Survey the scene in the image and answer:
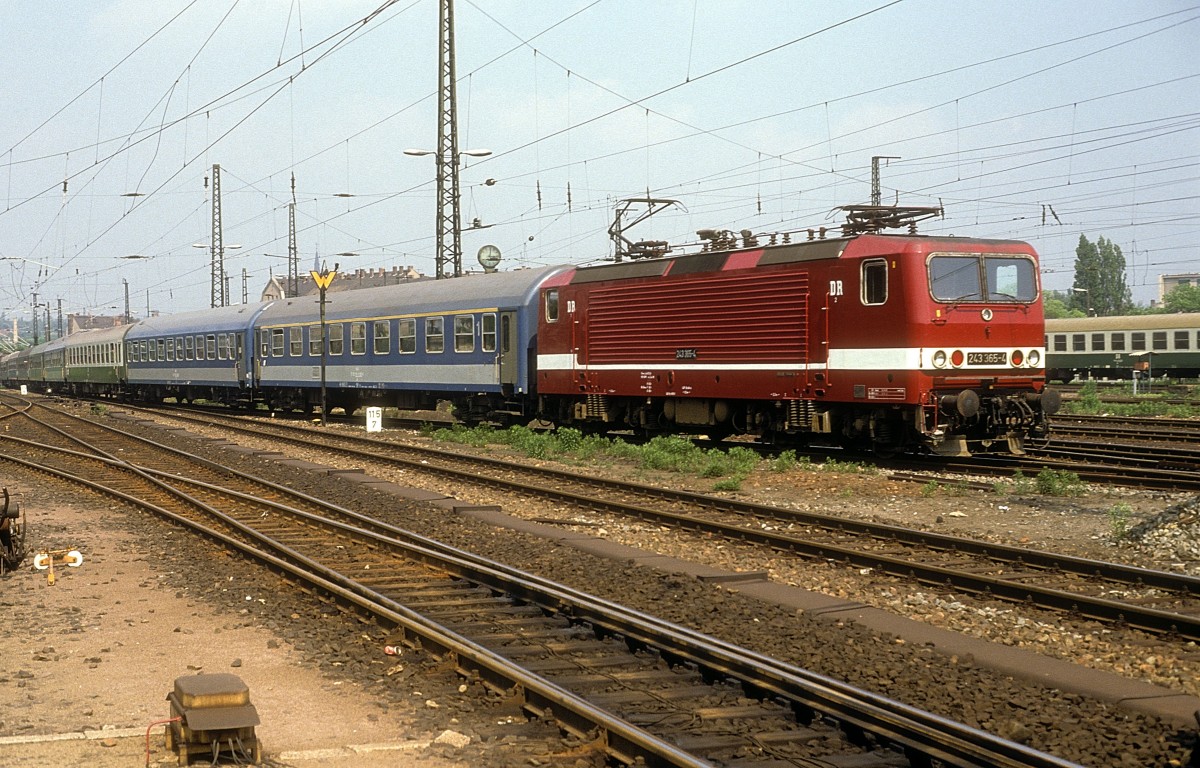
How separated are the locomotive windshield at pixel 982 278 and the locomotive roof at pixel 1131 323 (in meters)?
31.3

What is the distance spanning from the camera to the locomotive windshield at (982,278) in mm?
17156

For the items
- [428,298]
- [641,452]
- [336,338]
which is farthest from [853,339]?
[336,338]

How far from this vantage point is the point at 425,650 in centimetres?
765

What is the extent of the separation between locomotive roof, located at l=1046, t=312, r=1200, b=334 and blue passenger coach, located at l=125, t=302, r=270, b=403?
3317 centimetres

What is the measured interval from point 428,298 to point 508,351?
13.2ft

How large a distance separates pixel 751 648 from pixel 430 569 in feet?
13.0

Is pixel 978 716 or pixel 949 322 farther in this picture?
pixel 949 322

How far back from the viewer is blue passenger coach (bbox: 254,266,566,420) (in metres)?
25.7

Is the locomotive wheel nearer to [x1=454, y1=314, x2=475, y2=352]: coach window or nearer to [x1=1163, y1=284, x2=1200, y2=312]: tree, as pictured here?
[x1=454, y1=314, x2=475, y2=352]: coach window

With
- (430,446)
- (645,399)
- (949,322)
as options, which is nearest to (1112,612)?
(949,322)

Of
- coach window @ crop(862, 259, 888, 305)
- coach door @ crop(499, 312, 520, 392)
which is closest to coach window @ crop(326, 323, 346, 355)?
coach door @ crop(499, 312, 520, 392)

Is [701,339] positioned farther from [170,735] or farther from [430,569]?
[170,735]

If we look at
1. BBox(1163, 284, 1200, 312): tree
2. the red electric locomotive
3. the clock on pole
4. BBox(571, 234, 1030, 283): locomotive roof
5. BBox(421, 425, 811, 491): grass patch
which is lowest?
BBox(421, 425, 811, 491): grass patch

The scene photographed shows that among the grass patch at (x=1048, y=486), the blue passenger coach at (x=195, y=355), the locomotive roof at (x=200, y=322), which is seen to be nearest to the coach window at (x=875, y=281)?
the grass patch at (x=1048, y=486)
